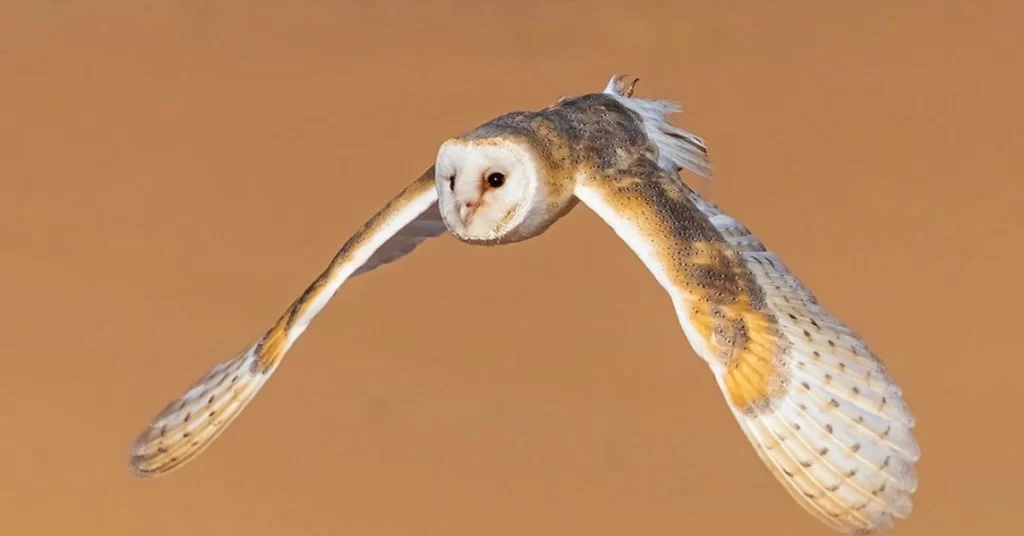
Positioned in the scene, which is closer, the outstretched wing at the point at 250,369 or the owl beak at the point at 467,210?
the owl beak at the point at 467,210

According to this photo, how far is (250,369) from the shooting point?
1983 mm

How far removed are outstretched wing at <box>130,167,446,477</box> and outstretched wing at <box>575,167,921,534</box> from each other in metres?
0.30

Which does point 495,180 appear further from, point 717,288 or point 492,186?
point 717,288

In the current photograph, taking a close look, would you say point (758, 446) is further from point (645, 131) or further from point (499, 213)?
point (645, 131)

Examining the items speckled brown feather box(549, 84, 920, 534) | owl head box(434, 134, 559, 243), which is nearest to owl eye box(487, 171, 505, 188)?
owl head box(434, 134, 559, 243)

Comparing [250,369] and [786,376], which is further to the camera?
[250,369]

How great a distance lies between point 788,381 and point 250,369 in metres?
0.75

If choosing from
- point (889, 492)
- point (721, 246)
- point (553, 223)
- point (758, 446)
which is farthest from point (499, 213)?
point (889, 492)

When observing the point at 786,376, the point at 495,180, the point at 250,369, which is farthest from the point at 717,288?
the point at 250,369

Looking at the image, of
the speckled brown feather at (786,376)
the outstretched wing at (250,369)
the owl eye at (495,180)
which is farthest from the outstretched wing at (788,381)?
the outstretched wing at (250,369)

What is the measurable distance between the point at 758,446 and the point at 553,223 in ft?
1.25

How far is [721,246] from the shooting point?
1713mm

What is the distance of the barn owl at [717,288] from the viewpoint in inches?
63.7

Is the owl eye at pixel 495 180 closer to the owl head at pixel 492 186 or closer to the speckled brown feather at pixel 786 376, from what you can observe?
the owl head at pixel 492 186
